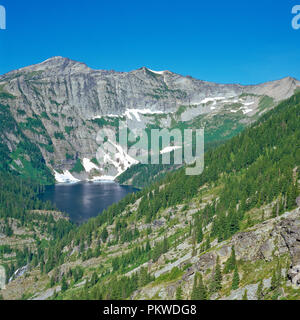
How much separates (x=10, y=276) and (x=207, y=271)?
102 metres

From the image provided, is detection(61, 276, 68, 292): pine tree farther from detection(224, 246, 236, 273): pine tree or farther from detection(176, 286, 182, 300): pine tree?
detection(224, 246, 236, 273): pine tree

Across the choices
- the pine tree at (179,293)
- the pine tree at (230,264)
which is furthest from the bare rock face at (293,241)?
the pine tree at (179,293)

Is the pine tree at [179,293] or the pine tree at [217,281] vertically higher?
the pine tree at [217,281]

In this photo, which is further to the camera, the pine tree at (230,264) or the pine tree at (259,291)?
the pine tree at (230,264)

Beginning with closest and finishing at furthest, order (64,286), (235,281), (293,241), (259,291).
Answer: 1. (259,291)
2. (235,281)
3. (293,241)
4. (64,286)

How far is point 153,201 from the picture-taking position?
15900cm

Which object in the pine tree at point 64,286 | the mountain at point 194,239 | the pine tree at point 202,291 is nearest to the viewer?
the pine tree at point 202,291

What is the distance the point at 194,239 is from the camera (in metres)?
99.4

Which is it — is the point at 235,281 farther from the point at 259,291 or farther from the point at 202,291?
the point at 259,291

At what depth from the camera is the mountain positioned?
5812 cm

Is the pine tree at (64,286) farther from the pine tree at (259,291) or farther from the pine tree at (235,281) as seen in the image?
the pine tree at (259,291)

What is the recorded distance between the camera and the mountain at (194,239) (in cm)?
5812

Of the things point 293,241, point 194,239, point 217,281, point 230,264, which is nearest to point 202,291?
point 217,281
